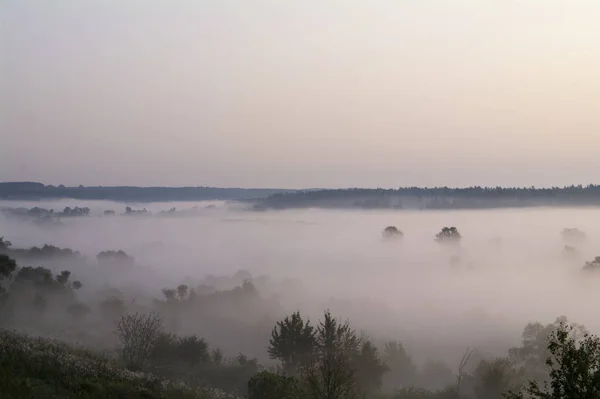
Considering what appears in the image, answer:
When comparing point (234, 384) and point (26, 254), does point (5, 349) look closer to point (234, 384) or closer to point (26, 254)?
point (234, 384)

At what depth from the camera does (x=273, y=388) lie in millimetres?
29203

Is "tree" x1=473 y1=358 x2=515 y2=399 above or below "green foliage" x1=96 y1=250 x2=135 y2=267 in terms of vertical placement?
above

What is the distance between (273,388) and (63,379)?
1335cm

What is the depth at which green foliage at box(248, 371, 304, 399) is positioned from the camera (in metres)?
28.7

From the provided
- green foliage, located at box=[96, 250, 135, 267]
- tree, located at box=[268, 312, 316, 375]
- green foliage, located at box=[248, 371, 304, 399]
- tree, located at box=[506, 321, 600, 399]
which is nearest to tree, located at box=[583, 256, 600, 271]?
tree, located at box=[268, 312, 316, 375]

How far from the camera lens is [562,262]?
182 meters

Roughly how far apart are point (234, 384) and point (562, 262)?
171m

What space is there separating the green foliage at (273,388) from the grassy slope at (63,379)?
4749 millimetres

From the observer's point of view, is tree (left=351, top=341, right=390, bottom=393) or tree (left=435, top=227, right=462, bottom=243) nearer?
tree (left=351, top=341, right=390, bottom=393)

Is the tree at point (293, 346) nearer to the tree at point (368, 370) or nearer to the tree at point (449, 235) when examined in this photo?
the tree at point (368, 370)

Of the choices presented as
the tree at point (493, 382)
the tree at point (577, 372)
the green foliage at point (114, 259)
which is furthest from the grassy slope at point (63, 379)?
the green foliage at point (114, 259)

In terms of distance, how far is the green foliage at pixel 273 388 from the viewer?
28.7 m

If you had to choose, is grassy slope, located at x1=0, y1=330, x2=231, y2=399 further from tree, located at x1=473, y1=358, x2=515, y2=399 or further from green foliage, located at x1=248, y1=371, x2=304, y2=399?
tree, located at x1=473, y1=358, x2=515, y2=399

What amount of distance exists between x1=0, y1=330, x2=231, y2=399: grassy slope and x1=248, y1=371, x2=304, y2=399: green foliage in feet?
15.6
